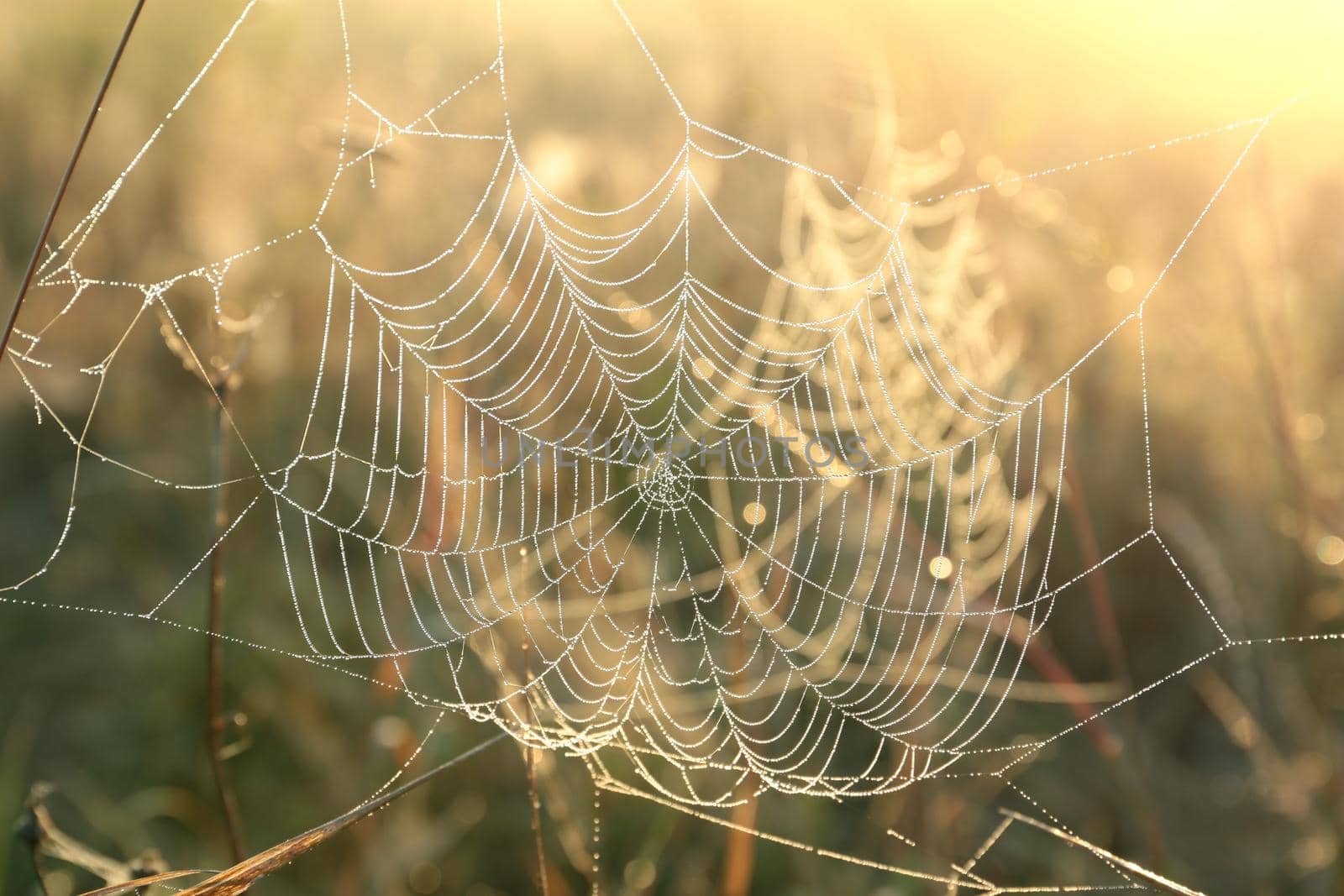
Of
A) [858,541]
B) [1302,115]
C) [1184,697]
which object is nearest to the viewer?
[858,541]

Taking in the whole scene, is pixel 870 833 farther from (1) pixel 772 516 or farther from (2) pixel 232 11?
(2) pixel 232 11

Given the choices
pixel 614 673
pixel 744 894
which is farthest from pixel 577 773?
pixel 744 894

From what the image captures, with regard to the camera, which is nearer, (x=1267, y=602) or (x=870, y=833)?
(x=870, y=833)

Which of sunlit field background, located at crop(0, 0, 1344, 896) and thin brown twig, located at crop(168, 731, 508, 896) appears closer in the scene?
thin brown twig, located at crop(168, 731, 508, 896)

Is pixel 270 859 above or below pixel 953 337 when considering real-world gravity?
below

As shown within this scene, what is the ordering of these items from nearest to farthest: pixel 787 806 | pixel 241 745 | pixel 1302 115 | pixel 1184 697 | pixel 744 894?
pixel 241 745, pixel 744 894, pixel 787 806, pixel 1184 697, pixel 1302 115

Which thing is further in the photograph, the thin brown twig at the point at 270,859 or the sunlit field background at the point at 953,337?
the sunlit field background at the point at 953,337

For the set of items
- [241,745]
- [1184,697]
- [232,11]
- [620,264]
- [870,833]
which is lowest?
[870,833]

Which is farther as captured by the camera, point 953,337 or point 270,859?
point 953,337
